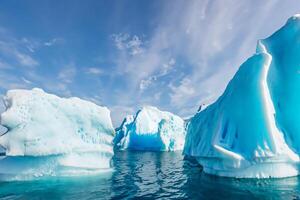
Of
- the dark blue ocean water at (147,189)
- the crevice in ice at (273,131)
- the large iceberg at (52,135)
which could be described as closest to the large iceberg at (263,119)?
the crevice in ice at (273,131)

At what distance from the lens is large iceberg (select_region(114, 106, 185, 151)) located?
37812mm

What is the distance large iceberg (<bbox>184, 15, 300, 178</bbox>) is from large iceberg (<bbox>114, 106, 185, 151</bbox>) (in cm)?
2515

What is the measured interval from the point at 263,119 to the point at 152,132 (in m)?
34.4

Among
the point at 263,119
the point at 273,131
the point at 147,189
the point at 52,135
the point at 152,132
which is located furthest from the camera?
the point at 152,132

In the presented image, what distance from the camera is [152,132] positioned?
1714 inches

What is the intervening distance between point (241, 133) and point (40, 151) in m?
9.84

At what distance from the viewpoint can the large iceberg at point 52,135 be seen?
32.0 feet

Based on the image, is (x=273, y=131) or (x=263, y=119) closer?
(x=273, y=131)

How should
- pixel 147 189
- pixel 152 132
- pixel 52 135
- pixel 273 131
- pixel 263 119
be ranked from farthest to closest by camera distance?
pixel 152 132 → pixel 52 135 → pixel 263 119 → pixel 273 131 → pixel 147 189

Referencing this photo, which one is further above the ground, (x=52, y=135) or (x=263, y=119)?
(x=263, y=119)

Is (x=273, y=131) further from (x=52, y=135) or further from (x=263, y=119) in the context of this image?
(x=52, y=135)

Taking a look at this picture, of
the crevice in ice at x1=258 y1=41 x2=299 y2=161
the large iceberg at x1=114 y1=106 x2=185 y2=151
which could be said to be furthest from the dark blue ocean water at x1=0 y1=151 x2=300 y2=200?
the large iceberg at x1=114 y1=106 x2=185 y2=151

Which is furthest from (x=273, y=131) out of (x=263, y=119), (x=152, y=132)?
(x=152, y=132)

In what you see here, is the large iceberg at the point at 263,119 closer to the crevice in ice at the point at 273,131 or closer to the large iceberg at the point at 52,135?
the crevice in ice at the point at 273,131
